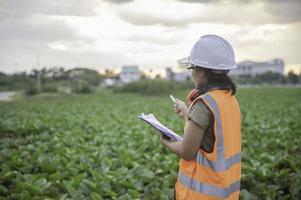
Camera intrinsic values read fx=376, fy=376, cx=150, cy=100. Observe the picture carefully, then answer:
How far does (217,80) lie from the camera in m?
2.26

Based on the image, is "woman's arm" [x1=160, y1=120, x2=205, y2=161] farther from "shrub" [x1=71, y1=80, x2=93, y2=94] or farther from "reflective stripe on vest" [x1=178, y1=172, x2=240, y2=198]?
"shrub" [x1=71, y1=80, x2=93, y2=94]

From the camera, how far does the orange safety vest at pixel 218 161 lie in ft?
7.10

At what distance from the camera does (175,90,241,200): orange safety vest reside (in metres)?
2.16

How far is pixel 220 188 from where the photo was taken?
7.27 ft

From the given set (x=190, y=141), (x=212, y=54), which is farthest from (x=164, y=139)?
(x=212, y=54)

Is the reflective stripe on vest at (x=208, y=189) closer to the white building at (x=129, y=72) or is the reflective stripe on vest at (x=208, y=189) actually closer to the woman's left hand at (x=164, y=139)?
the woman's left hand at (x=164, y=139)

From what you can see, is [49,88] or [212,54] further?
[49,88]

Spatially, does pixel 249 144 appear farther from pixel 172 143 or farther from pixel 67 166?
pixel 172 143

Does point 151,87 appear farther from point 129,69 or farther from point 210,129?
point 129,69

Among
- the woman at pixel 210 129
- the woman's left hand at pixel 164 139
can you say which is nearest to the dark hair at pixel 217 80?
the woman at pixel 210 129

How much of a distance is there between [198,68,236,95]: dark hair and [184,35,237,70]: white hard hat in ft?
0.19

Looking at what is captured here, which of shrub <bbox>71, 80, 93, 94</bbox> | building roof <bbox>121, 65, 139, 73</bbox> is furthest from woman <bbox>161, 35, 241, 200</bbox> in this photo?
building roof <bbox>121, 65, 139, 73</bbox>

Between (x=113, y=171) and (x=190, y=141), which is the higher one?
(x=190, y=141)

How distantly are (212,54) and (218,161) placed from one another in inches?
24.4
